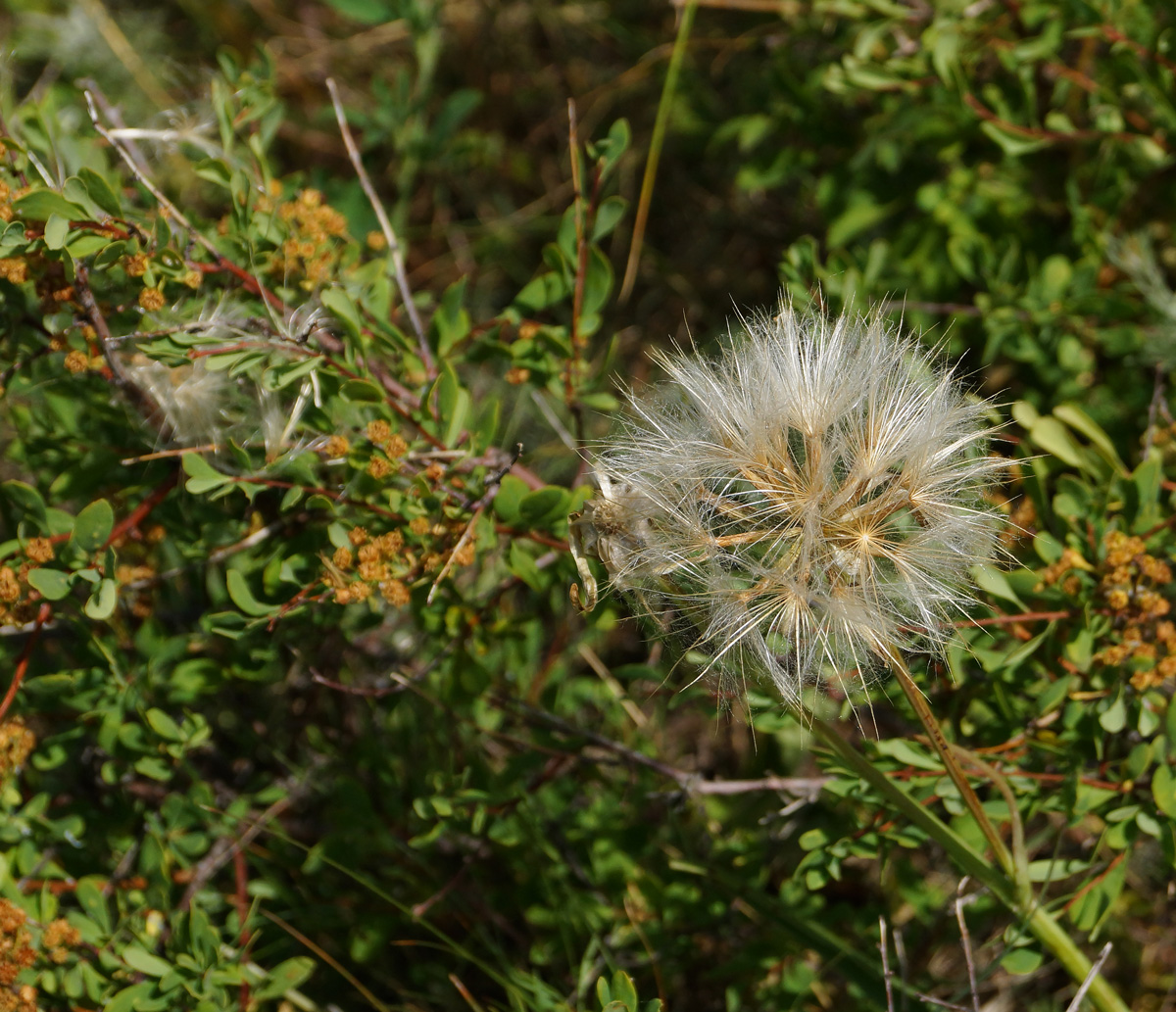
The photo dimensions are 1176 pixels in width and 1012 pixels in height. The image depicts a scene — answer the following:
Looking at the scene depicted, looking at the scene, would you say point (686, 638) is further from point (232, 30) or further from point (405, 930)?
point (232, 30)

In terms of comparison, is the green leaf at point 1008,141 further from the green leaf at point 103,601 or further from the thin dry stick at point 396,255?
the green leaf at point 103,601

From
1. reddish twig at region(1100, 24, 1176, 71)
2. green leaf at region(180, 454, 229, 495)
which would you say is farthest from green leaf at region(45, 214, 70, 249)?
reddish twig at region(1100, 24, 1176, 71)

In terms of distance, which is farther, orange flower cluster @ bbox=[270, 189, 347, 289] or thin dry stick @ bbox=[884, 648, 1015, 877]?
orange flower cluster @ bbox=[270, 189, 347, 289]

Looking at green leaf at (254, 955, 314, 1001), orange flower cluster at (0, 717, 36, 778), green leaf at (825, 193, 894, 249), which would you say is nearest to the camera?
orange flower cluster at (0, 717, 36, 778)

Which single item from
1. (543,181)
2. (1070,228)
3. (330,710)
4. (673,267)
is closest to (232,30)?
(543,181)

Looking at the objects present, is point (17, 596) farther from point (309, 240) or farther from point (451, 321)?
point (451, 321)

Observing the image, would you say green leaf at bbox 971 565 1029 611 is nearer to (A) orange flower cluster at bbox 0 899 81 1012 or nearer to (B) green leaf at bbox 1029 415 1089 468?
(B) green leaf at bbox 1029 415 1089 468

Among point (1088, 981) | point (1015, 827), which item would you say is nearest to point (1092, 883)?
point (1088, 981)
